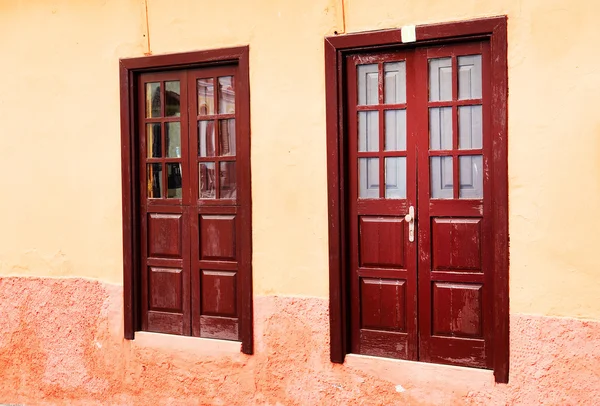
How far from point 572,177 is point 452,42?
3.91 ft

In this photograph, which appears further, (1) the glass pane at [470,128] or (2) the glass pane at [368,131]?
(2) the glass pane at [368,131]

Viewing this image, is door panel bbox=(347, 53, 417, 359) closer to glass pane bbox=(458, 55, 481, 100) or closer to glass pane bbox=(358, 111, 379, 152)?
glass pane bbox=(358, 111, 379, 152)

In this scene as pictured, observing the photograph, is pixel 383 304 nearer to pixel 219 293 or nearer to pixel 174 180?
pixel 219 293

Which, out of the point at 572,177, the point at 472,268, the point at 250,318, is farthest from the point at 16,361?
the point at 572,177

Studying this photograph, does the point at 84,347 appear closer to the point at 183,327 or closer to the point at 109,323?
the point at 109,323

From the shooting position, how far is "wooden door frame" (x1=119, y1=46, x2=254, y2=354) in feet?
17.4

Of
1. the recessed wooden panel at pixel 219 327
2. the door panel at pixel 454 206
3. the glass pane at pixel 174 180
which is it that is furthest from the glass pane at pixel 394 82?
the recessed wooden panel at pixel 219 327

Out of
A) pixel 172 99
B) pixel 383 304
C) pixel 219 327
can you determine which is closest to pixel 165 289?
pixel 219 327

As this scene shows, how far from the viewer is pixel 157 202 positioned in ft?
18.8

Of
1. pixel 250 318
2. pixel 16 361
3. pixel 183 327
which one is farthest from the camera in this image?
pixel 16 361

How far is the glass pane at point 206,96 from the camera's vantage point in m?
5.52

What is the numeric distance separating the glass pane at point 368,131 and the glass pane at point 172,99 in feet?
4.94

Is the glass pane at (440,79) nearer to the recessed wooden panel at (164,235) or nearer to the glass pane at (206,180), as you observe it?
the glass pane at (206,180)

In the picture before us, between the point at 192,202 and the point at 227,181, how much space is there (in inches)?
13.4
